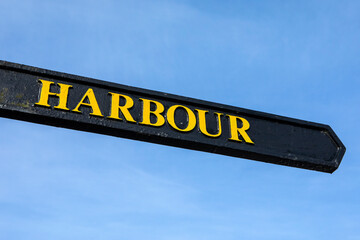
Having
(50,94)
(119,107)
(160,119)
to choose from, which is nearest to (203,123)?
(160,119)

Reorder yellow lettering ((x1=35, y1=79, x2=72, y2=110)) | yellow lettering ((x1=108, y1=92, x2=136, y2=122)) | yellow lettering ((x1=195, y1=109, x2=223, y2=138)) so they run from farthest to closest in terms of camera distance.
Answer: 1. yellow lettering ((x1=195, y1=109, x2=223, y2=138))
2. yellow lettering ((x1=108, y1=92, x2=136, y2=122))
3. yellow lettering ((x1=35, y1=79, x2=72, y2=110))

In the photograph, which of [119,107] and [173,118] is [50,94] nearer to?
[119,107]

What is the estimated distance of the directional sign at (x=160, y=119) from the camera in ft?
13.0

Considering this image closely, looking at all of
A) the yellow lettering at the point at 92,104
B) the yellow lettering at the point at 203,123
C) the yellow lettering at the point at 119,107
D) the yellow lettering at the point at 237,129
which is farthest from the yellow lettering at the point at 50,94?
the yellow lettering at the point at 237,129

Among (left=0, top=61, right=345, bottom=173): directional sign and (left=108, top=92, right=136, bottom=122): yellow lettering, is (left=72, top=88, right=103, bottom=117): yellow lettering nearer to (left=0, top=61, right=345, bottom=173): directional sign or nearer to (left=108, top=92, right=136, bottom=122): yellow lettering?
(left=0, top=61, right=345, bottom=173): directional sign

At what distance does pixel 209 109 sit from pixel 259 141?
0.53m

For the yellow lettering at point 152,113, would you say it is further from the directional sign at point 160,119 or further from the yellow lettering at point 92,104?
the yellow lettering at point 92,104

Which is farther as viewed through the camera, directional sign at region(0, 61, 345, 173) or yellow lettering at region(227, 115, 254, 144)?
yellow lettering at region(227, 115, 254, 144)

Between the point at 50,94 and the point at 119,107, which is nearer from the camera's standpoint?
the point at 50,94

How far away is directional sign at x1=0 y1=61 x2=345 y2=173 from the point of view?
395 cm

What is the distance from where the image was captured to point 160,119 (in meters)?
4.15

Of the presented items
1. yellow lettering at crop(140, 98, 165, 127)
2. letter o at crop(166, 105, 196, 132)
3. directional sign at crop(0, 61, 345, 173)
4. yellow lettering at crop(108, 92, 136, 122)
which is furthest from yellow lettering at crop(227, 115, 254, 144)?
yellow lettering at crop(108, 92, 136, 122)

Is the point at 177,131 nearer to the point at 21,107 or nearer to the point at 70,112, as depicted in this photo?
the point at 70,112

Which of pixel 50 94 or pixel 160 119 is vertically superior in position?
pixel 50 94
